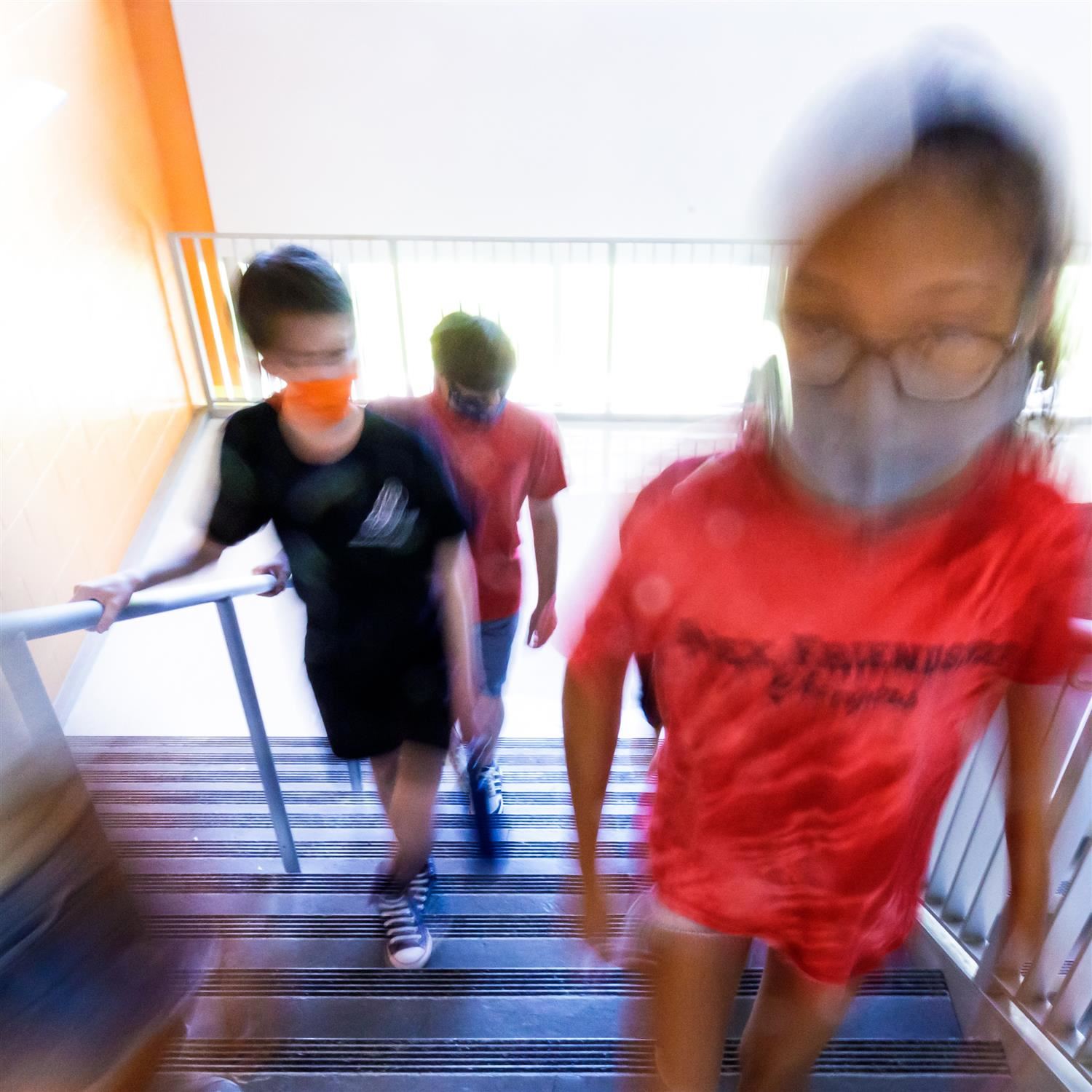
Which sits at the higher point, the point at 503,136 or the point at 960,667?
the point at 503,136

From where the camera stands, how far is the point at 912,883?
42.9 inches

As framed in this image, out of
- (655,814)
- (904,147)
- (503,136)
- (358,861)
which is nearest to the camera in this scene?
(904,147)

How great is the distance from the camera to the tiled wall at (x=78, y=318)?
3.11 m

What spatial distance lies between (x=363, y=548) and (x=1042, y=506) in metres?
1.07

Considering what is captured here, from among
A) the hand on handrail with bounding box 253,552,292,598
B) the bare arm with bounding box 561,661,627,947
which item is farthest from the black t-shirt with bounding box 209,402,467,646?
the bare arm with bounding box 561,661,627,947

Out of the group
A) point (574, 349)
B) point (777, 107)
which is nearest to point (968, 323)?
point (574, 349)

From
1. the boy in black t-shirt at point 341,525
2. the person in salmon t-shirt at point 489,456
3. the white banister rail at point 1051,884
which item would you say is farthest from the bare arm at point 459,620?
the white banister rail at point 1051,884

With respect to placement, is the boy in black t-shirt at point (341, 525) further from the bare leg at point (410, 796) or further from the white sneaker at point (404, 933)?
the white sneaker at point (404, 933)

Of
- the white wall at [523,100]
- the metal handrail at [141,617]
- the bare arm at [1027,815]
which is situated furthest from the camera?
the white wall at [523,100]

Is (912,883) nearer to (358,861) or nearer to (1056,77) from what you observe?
(358,861)

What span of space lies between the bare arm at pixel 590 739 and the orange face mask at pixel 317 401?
2.32 feet

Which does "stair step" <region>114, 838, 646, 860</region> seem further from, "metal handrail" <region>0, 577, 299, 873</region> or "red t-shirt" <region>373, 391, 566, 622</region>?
"red t-shirt" <region>373, 391, 566, 622</region>

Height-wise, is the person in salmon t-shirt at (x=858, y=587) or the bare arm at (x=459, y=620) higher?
the person in salmon t-shirt at (x=858, y=587)

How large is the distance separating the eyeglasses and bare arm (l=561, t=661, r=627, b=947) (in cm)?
40
